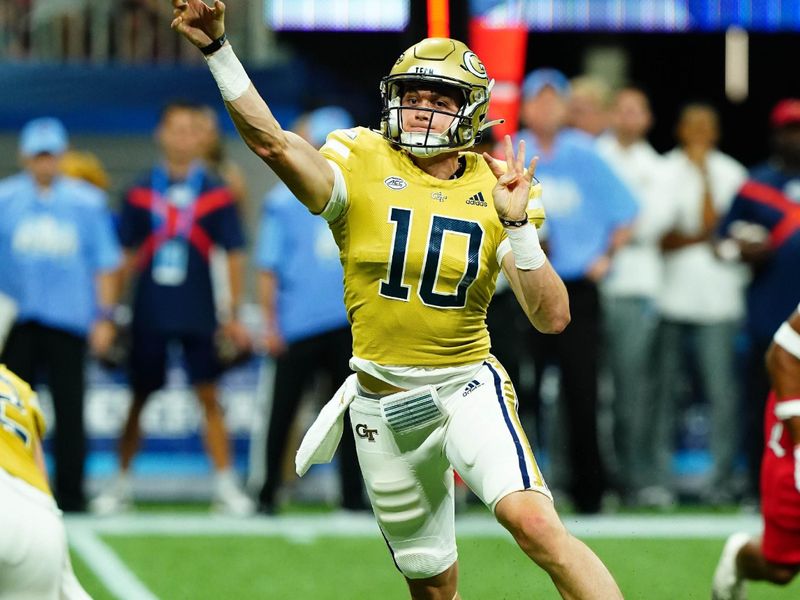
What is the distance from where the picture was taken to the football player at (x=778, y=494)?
5.59 meters

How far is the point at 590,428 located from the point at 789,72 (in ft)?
25.0

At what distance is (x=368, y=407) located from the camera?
212 inches

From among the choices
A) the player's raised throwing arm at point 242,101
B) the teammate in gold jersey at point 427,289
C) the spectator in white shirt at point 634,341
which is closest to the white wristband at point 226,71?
the player's raised throwing arm at point 242,101

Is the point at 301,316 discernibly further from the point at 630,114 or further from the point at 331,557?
the point at 630,114

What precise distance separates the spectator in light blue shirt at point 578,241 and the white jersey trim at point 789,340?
339 centimetres

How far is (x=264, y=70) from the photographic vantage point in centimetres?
1145

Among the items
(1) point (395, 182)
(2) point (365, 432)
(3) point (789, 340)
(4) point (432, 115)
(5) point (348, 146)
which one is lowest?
(2) point (365, 432)

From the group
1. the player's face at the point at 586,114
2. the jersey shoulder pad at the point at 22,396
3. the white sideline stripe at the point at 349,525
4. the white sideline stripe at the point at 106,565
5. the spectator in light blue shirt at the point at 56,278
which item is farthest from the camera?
the player's face at the point at 586,114

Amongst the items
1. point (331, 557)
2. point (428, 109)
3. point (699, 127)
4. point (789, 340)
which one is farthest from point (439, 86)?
point (699, 127)

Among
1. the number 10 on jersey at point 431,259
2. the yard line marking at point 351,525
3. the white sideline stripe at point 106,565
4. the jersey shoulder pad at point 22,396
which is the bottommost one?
the yard line marking at point 351,525

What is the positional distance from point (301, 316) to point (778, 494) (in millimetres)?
3880

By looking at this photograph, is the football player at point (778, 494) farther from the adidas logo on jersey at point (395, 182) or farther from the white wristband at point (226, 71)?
the white wristband at point (226, 71)

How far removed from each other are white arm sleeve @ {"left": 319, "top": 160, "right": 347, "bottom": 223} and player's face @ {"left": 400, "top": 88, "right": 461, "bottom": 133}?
0.29 m

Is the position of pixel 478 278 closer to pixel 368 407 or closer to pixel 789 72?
Answer: pixel 368 407
